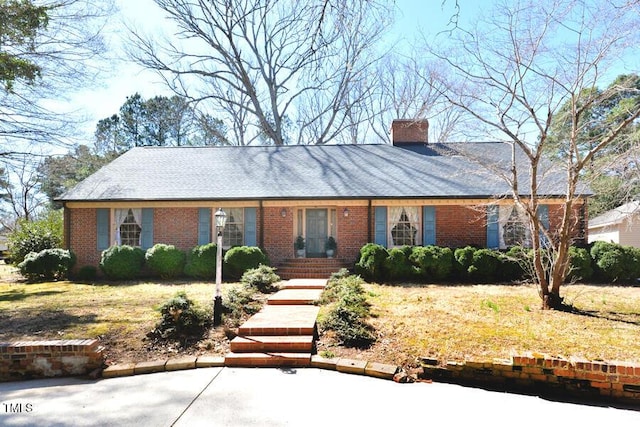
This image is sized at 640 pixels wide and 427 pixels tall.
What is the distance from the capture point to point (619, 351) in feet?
15.3

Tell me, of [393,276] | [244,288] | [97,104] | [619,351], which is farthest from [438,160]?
[97,104]

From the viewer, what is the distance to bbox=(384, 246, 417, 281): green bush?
10.8 m

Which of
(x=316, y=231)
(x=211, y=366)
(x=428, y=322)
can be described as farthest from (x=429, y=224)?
(x=211, y=366)

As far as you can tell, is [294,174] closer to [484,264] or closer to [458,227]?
[458,227]

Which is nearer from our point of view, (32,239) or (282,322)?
(282,322)

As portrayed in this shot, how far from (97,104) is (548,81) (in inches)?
558

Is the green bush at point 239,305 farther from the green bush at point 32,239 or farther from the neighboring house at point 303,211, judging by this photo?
the green bush at point 32,239

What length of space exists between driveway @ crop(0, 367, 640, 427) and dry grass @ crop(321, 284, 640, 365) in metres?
0.74

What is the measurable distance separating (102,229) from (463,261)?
12056 mm

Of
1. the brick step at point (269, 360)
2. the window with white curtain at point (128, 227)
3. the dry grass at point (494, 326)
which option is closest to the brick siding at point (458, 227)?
the dry grass at point (494, 326)

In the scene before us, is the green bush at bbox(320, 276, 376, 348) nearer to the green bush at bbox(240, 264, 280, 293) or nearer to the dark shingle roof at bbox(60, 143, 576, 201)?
the green bush at bbox(240, 264, 280, 293)

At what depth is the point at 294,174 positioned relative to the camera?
14.4 meters

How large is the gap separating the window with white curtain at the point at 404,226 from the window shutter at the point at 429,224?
0.60 ft

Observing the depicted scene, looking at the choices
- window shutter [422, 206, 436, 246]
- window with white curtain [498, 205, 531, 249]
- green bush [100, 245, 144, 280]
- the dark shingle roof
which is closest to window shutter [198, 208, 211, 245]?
the dark shingle roof
